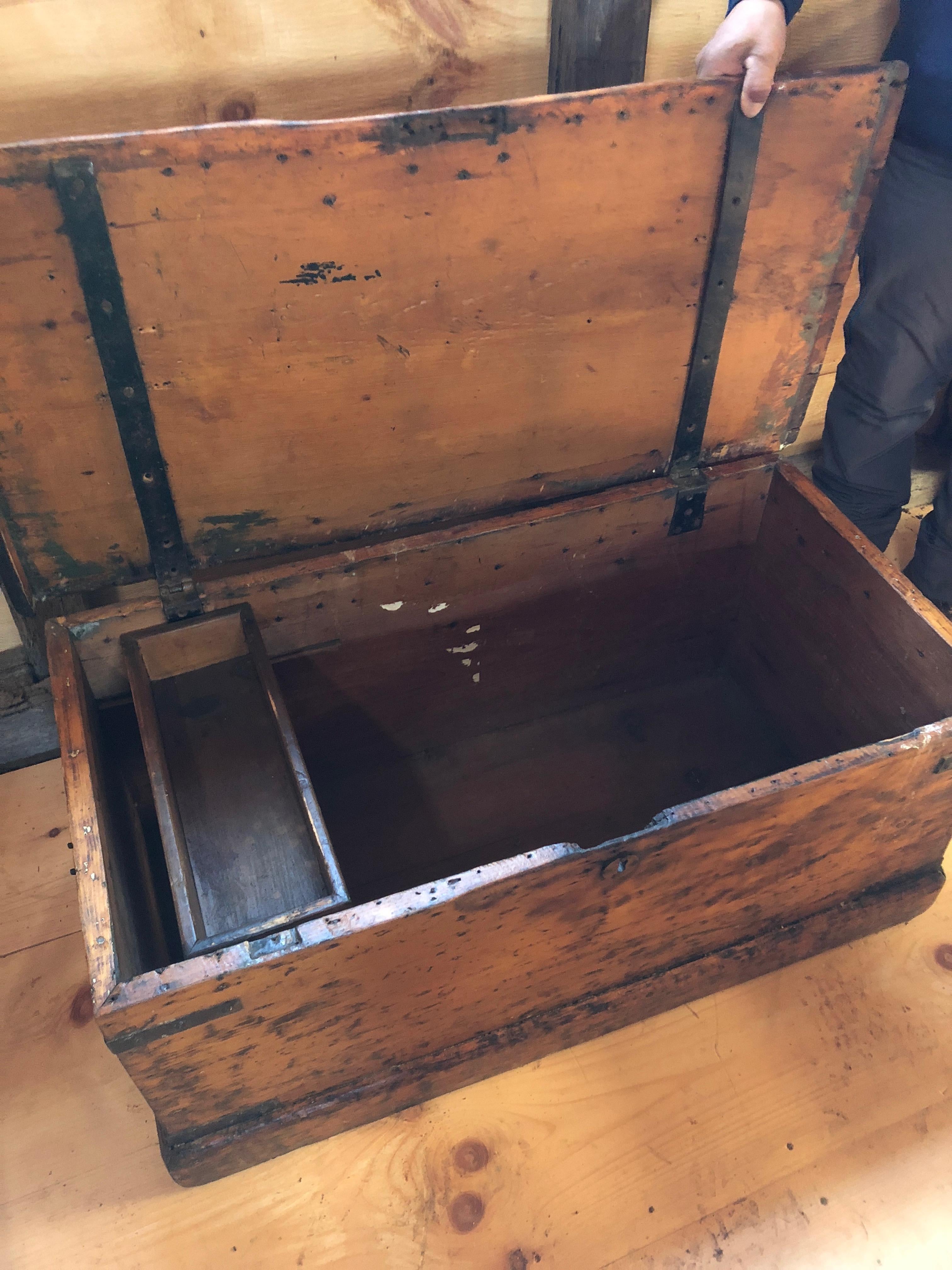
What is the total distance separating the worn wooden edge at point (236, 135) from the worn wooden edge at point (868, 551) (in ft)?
1.80

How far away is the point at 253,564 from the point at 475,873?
56 centimetres

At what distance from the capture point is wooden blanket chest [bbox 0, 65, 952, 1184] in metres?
0.87

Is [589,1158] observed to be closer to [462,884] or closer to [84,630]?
[462,884]

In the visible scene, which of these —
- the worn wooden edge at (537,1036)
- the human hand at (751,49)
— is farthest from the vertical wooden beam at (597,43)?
the worn wooden edge at (537,1036)

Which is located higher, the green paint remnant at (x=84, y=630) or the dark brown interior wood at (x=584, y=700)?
the green paint remnant at (x=84, y=630)

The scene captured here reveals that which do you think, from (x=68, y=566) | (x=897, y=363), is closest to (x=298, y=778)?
(x=68, y=566)

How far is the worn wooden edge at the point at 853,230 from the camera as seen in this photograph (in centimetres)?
102

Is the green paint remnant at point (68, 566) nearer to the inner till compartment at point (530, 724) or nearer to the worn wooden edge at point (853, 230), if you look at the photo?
the inner till compartment at point (530, 724)

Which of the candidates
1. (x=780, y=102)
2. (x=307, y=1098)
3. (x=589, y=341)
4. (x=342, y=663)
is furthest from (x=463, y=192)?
(x=307, y=1098)

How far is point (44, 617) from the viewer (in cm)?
137

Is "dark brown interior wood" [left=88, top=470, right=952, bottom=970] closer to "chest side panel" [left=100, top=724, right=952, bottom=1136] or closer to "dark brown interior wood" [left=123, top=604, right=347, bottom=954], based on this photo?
"dark brown interior wood" [left=123, top=604, right=347, bottom=954]

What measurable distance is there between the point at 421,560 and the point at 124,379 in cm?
45

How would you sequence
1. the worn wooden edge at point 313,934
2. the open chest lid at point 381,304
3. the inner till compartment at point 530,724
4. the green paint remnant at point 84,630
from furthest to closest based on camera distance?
the inner till compartment at point 530,724
the green paint remnant at point 84,630
the open chest lid at point 381,304
the worn wooden edge at point 313,934

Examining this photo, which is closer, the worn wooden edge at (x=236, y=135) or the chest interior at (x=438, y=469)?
the worn wooden edge at (x=236, y=135)
